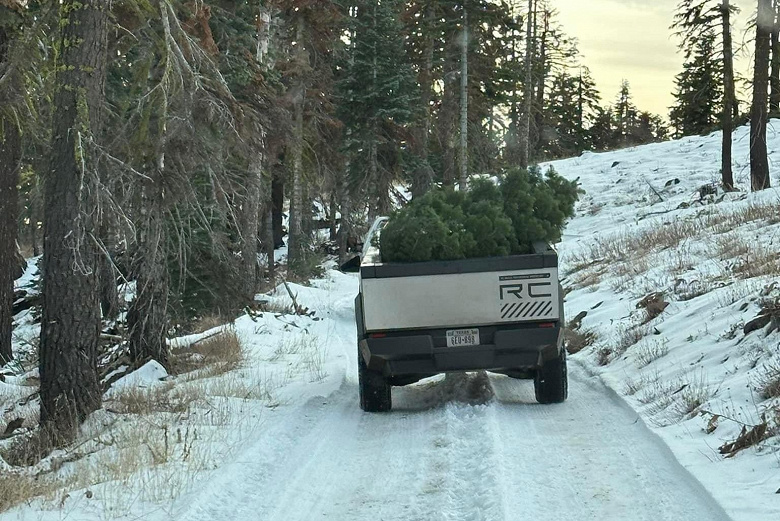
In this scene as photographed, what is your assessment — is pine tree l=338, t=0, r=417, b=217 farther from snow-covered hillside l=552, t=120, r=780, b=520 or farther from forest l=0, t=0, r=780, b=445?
snow-covered hillside l=552, t=120, r=780, b=520

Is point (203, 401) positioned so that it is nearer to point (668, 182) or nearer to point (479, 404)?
point (479, 404)

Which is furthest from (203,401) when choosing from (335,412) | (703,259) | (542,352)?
(703,259)

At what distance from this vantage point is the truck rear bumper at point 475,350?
8.48 m

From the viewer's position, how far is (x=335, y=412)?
8.95m

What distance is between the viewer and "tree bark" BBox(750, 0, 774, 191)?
24.9 meters

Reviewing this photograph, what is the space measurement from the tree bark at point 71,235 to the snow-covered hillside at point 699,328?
5.72 meters

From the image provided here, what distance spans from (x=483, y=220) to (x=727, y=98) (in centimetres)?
2343

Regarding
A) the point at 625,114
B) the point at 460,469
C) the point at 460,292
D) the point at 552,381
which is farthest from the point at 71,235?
the point at 625,114

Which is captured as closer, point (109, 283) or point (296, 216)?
point (109, 283)

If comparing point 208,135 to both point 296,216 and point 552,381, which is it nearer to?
point 552,381

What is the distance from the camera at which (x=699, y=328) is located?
33.7 feet

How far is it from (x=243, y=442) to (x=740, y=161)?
3195 centimetres

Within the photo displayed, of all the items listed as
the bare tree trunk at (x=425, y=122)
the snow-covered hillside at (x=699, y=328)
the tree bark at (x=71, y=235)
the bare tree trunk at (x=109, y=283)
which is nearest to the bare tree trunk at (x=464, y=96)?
the bare tree trunk at (x=425, y=122)

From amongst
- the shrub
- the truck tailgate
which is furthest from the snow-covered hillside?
the shrub
